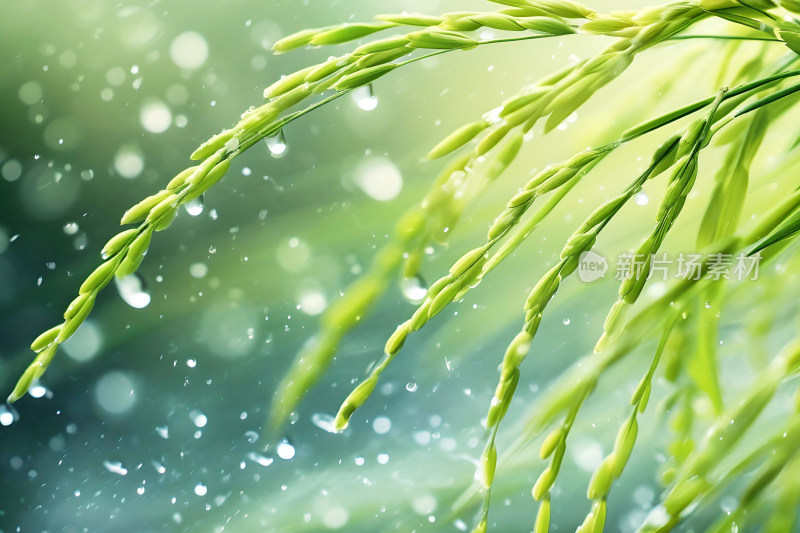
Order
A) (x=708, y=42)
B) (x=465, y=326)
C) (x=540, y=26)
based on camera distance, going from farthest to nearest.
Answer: (x=465, y=326)
(x=708, y=42)
(x=540, y=26)

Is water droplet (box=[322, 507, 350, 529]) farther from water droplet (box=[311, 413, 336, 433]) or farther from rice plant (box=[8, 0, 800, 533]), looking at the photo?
rice plant (box=[8, 0, 800, 533])

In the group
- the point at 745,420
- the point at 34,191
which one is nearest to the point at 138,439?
the point at 34,191

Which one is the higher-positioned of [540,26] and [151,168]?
[540,26]

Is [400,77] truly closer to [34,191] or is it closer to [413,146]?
[413,146]

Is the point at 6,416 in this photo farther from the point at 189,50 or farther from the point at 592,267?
the point at 592,267

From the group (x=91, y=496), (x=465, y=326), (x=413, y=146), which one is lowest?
(x=91, y=496)

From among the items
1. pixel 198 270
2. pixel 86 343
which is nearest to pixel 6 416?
pixel 86 343

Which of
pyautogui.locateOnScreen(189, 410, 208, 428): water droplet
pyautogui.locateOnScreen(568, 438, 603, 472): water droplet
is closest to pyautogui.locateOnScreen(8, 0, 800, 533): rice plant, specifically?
pyautogui.locateOnScreen(568, 438, 603, 472): water droplet
